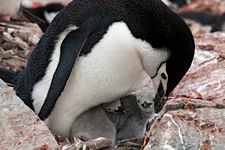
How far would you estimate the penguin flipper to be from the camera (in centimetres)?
422

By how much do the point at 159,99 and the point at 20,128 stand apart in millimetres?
845

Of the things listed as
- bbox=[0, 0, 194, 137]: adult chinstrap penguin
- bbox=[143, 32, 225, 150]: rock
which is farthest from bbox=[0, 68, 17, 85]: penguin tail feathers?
bbox=[143, 32, 225, 150]: rock

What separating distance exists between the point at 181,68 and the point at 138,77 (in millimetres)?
235

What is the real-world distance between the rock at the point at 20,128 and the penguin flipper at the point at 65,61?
0.93 ft

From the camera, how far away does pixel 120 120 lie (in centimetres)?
432

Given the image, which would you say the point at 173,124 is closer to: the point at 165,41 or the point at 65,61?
the point at 165,41

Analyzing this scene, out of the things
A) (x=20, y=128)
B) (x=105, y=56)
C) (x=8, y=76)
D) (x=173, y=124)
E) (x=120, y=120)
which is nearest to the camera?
(x=173, y=124)

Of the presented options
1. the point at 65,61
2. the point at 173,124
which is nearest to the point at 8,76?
the point at 65,61

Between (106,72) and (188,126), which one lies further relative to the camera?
(106,72)

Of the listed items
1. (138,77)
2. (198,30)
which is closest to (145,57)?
(138,77)

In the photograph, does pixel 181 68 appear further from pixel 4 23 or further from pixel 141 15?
pixel 4 23

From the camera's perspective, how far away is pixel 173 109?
3.75 metres

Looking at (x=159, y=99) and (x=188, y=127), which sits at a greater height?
(x=188, y=127)

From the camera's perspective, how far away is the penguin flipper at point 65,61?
4219 mm
